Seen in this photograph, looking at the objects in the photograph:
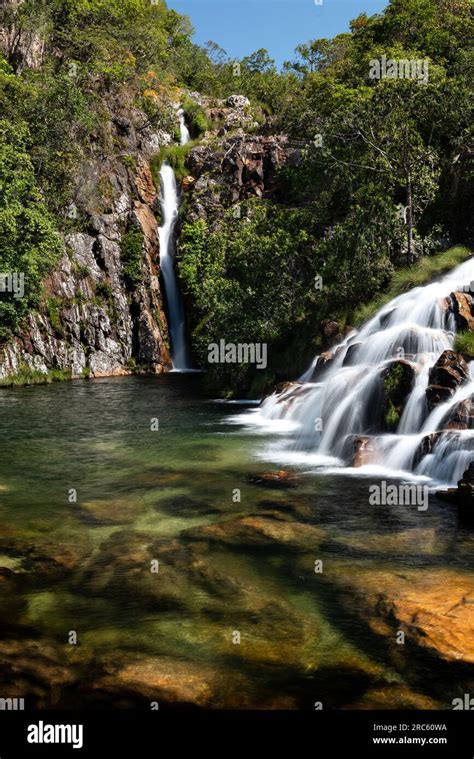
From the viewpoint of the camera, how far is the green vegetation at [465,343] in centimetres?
2214

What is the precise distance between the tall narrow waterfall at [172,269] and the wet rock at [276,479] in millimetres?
39884

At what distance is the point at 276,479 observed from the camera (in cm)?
1705

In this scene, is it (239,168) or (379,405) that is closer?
(379,405)

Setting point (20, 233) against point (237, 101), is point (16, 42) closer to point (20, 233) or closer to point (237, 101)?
point (237, 101)

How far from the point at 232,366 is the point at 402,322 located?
1261 cm

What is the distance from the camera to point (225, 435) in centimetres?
2403

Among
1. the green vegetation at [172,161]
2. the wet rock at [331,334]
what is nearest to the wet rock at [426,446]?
the wet rock at [331,334]

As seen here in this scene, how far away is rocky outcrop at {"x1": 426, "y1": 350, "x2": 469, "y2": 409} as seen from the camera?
62.3 ft

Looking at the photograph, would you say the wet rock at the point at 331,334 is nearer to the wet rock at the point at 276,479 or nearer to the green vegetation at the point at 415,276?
the green vegetation at the point at 415,276

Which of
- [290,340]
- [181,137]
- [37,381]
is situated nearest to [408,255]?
[290,340]

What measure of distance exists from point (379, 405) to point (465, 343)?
431 cm

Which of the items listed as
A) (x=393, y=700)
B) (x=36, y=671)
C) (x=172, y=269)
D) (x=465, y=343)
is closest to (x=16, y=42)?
(x=172, y=269)

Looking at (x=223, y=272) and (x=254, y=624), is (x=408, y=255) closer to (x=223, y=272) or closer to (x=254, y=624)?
(x=223, y=272)

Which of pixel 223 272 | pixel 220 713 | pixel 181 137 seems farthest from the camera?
pixel 181 137
